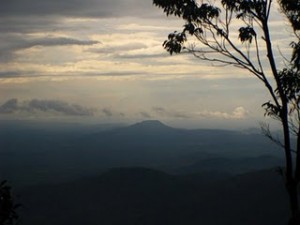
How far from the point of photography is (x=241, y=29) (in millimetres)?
22188

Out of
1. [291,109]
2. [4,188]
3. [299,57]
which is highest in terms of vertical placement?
[299,57]

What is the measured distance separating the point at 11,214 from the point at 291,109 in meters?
12.0

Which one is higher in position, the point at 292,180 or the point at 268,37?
the point at 268,37

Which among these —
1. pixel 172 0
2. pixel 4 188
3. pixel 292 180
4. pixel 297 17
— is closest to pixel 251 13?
pixel 297 17

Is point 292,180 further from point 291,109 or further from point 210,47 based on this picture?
point 210,47

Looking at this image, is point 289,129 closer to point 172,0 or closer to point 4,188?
point 172,0

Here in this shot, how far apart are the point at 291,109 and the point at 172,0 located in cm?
720

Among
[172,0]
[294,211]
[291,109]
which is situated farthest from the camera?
[172,0]

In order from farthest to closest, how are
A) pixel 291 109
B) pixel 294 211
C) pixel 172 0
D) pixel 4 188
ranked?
pixel 172 0 < pixel 291 109 < pixel 294 211 < pixel 4 188

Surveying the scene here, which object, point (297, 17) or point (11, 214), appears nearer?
point (11, 214)

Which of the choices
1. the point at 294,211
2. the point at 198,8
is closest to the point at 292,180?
the point at 294,211

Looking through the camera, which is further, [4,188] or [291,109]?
[291,109]

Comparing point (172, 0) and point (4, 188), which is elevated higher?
point (172, 0)

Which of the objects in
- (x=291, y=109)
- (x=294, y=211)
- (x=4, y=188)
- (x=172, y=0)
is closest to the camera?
(x=4, y=188)
